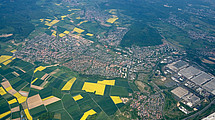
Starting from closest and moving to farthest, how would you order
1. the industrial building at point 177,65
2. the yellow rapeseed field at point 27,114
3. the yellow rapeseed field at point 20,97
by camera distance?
the yellow rapeseed field at point 27,114
the yellow rapeseed field at point 20,97
the industrial building at point 177,65

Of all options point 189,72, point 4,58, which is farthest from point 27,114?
point 189,72

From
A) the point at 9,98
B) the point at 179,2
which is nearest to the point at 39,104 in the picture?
the point at 9,98

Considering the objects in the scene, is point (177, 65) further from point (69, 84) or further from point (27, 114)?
point (27, 114)

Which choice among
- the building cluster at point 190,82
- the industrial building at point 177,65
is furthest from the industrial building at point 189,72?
the industrial building at point 177,65

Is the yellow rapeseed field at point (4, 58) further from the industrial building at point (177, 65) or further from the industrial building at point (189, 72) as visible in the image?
the industrial building at point (189, 72)

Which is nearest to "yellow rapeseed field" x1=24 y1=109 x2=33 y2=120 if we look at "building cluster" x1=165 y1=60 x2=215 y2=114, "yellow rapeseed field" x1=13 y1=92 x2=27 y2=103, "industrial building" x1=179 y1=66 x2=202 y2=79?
"yellow rapeseed field" x1=13 y1=92 x2=27 y2=103

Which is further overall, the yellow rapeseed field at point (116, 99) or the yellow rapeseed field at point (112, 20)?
the yellow rapeseed field at point (112, 20)

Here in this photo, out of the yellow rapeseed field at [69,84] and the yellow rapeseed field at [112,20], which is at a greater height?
the yellow rapeseed field at [112,20]


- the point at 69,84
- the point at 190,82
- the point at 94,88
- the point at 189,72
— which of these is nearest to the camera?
the point at 94,88
